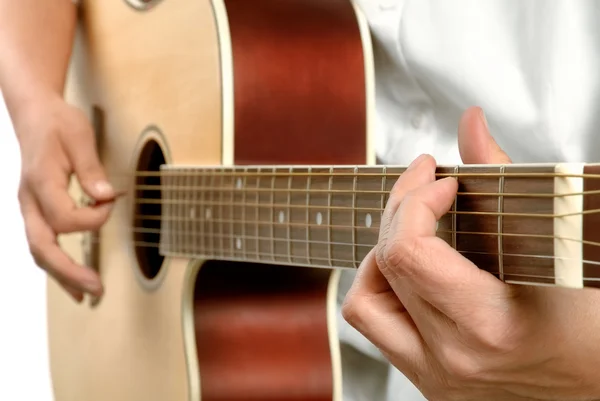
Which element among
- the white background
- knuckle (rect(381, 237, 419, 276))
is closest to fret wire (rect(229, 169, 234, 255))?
knuckle (rect(381, 237, 419, 276))

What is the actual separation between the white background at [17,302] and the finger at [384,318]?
1.41 metres

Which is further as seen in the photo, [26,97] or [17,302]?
[17,302]

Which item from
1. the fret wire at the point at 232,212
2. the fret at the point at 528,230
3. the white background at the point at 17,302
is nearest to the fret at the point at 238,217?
the fret wire at the point at 232,212

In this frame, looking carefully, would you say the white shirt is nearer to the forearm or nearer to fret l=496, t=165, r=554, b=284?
fret l=496, t=165, r=554, b=284

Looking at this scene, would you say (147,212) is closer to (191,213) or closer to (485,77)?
(191,213)

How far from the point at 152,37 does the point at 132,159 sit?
0.16 m

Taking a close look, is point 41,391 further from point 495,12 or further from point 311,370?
point 495,12

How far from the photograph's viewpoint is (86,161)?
99cm

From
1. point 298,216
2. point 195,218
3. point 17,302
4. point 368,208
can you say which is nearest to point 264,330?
point 195,218

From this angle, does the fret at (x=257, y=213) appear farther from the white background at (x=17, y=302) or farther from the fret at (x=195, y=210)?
the white background at (x=17, y=302)

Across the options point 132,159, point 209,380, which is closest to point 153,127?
point 132,159

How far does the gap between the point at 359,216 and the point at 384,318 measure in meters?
0.08

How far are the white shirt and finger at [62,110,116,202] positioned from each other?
358mm

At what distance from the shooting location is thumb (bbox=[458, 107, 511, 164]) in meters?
0.56
